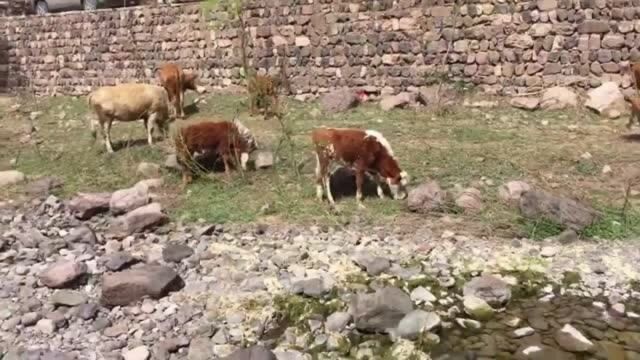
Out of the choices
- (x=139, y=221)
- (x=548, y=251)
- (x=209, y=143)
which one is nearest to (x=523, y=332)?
(x=548, y=251)

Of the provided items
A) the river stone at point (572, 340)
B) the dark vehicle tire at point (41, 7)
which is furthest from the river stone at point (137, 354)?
the dark vehicle tire at point (41, 7)

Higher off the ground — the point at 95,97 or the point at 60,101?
the point at 95,97

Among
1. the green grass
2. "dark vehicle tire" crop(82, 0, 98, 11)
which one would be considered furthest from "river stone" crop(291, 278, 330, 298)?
"dark vehicle tire" crop(82, 0, 98, 11)

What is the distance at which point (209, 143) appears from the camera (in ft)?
27.3

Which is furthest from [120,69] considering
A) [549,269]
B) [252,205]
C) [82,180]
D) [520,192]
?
[549,269]

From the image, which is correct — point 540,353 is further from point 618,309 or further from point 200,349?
point 200,349

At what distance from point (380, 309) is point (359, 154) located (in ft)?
8.68

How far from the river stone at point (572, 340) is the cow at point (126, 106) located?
7467 mm

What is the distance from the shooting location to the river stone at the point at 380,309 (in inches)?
195

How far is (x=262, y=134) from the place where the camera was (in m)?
10.9

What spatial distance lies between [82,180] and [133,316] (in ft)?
14.2

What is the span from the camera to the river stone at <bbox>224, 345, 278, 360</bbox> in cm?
446

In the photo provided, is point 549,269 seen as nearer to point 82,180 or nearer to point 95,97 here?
point 82,180

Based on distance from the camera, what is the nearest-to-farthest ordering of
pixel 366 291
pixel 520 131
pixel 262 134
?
1. pixel 366 291
2. pixel 520 131
3. pixel 262 134
